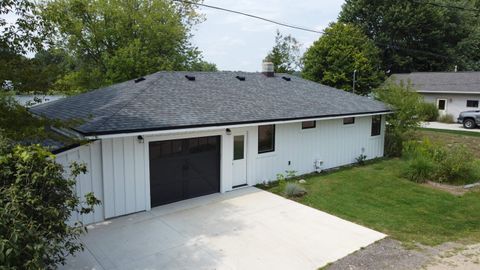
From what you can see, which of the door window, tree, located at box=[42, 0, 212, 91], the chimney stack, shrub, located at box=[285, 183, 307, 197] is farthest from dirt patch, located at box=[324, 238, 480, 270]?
tree, located at box=[42, 0, 212, 91]

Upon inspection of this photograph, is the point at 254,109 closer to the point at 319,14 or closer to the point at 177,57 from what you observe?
the point at 319,14

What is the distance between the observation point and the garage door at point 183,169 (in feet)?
30.7

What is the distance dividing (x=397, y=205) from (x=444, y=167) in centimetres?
375

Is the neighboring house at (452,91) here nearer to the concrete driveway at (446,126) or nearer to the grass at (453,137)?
the concrete driveway at (446,126)

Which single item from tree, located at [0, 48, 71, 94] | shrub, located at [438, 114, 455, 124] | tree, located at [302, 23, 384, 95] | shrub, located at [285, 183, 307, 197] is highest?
tree, located at [302, 23, 384, 95]

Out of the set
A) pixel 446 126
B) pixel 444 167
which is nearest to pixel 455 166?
pixel 444 167

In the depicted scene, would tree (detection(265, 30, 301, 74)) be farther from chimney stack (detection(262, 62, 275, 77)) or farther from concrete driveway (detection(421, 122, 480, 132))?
chimney stack (detection(262, 62, 275, 77))

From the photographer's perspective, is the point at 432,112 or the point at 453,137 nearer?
the point at 453,137

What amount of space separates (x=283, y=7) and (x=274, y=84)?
3.87 m

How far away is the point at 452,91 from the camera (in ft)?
95.0

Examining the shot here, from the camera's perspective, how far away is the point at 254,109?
11.6 meters

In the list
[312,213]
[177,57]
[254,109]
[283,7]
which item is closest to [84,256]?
[312,213]

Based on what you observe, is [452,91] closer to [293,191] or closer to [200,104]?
[293,191]

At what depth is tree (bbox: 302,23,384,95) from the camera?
29.5 metres
